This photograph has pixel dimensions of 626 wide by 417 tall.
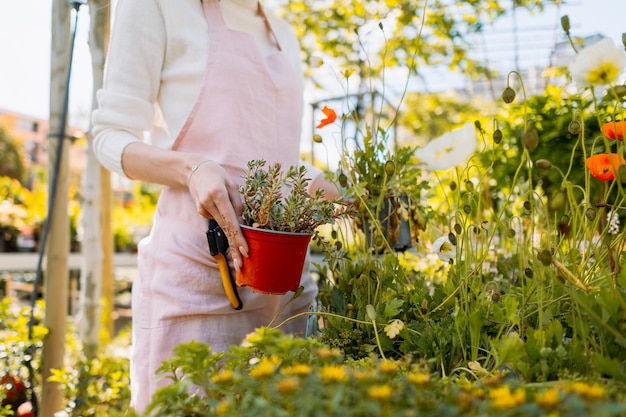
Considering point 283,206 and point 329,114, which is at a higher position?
point 329,114

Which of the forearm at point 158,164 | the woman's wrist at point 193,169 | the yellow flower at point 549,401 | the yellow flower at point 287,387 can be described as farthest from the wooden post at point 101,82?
the yellow flower at point 549,401

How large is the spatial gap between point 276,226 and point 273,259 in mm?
55

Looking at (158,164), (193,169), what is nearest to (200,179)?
(193,169)

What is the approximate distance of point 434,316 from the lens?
90cm

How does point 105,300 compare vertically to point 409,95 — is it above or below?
below

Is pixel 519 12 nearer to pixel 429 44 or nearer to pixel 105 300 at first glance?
pixel 429 44

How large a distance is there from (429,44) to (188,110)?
3181 mm

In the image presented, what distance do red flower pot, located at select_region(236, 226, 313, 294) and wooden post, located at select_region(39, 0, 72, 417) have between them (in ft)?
4.38

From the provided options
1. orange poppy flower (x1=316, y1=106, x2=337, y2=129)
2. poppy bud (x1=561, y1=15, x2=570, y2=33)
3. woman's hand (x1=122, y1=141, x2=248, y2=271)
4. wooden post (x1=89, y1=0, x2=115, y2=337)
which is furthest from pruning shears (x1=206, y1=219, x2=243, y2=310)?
wooden post (x1=89, y1=0, x2=115, y2=337)

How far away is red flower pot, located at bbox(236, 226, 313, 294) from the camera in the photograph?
0.85m

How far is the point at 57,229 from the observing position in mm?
1971

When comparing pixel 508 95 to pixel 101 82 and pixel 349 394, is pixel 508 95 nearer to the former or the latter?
pixel 349 394

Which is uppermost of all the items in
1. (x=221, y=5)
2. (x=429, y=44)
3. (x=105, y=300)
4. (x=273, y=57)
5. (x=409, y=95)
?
(x=409, y=95)

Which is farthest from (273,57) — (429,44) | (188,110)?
(429,44)
